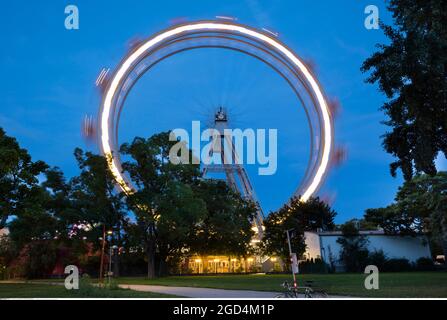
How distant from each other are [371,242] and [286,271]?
9.47 meters

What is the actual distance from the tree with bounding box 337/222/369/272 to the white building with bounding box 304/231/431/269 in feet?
2.10

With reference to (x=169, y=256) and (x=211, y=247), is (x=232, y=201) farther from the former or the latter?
(x=169, y=256)

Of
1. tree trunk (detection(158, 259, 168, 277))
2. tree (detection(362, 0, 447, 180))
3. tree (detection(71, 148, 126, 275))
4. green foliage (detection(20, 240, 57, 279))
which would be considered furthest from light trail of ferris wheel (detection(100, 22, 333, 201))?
tree (detection(362, 0, 447, 180))

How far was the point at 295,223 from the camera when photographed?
46.7 m

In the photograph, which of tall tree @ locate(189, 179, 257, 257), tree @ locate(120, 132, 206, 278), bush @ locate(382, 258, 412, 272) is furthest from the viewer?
tall tree @ locate(189, 179, 257, 257)

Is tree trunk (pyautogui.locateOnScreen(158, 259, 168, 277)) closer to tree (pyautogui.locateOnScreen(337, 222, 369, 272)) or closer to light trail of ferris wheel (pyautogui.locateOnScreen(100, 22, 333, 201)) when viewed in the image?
light trail of ferris wheel (pyautogui.locateOnScreen(100, 22, 333, 201))

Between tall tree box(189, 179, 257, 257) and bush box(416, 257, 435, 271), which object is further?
tall tree box(189, 179, 257, 257)

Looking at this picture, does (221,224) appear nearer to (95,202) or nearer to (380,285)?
(95,202)

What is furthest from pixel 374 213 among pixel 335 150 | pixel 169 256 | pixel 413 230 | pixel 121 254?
pixel 121 254

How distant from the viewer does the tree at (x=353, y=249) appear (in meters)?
40.7

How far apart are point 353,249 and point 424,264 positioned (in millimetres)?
6515

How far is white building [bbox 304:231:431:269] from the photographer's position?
42.4m

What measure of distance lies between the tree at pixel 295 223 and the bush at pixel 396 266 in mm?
7661

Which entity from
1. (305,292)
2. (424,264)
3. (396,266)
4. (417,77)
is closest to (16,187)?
(305,292)
